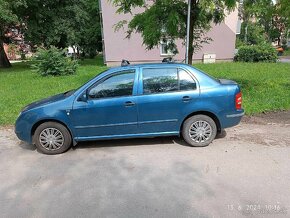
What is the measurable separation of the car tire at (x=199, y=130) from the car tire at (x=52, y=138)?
6.97ft

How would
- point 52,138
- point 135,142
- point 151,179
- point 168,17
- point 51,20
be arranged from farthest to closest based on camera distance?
point 51,20 < point 168,17 < point 135,142 < point 52,138 < point 151,179

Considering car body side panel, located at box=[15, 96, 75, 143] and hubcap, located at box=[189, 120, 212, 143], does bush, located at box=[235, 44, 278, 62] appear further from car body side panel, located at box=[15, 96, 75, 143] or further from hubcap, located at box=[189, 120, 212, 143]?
car body side panel, located at box=[15, 96, 75, 143]

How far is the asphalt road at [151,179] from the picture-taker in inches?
125

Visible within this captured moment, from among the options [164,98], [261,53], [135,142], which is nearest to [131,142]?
[135,142]

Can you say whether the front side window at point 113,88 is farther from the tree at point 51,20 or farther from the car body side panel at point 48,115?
the tree at point 51,20

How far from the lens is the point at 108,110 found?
4734mm

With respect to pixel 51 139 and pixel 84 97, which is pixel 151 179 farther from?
pixel 51 139

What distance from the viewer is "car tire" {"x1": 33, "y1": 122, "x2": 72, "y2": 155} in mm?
4824

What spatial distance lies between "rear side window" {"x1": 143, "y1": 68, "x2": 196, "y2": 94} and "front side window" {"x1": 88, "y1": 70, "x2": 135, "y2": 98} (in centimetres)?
28

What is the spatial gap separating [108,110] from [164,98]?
100 centimetres

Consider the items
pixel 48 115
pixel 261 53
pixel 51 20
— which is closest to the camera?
pixel 48 115

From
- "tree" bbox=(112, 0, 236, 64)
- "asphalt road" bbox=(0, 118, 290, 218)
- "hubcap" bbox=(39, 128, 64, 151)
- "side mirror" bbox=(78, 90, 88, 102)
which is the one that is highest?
"tree" bbox=(112, 0, 236, 64)

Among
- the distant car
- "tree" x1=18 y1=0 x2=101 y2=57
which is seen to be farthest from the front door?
"tree" x1=18 y1=0 x2=101 y2=57

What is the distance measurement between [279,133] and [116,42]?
57.0 feet
